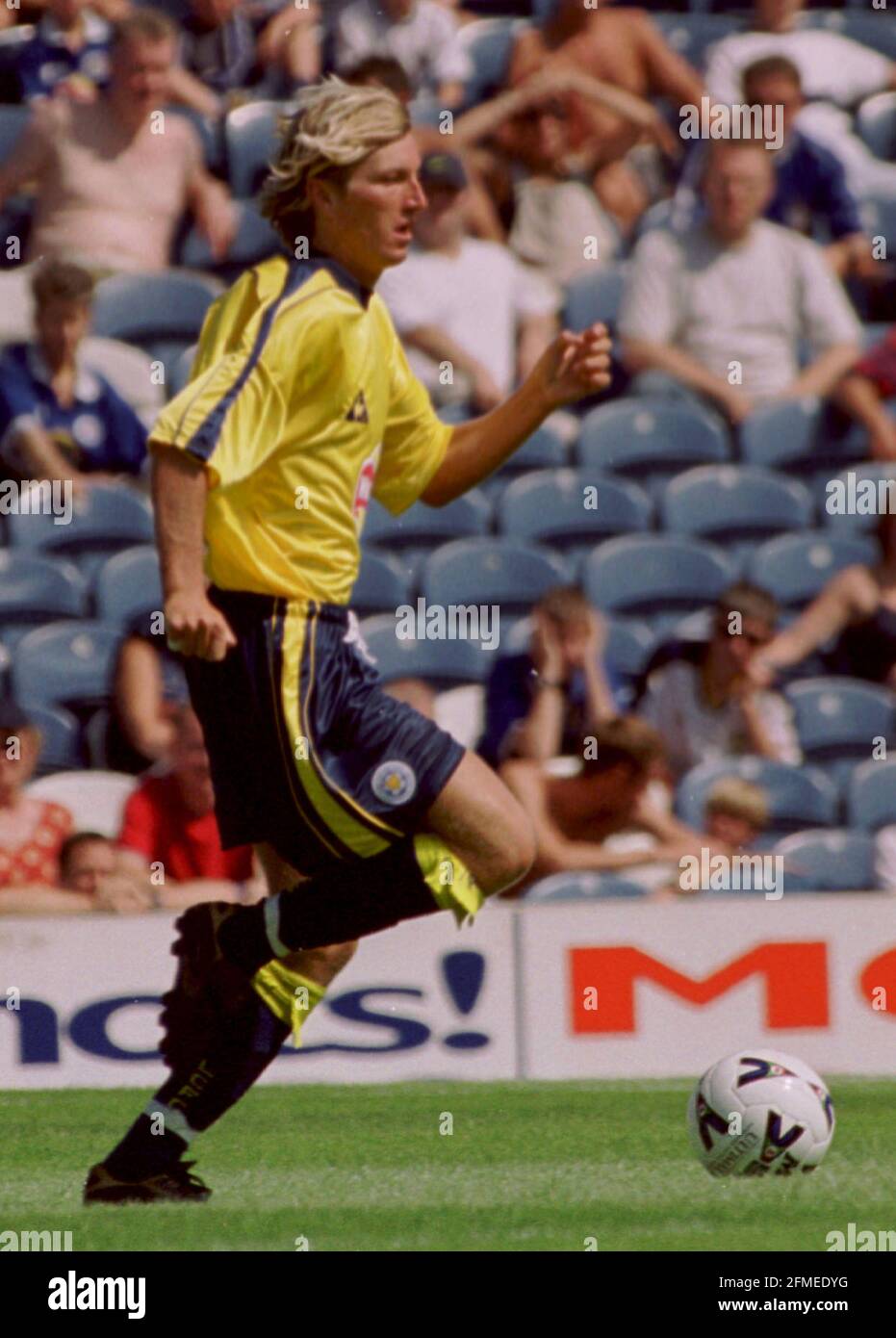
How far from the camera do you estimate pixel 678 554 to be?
9797 millimetres

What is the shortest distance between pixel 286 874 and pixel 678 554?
513 centimetres

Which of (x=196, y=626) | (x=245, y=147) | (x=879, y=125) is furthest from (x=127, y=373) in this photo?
(x=196, y=626)

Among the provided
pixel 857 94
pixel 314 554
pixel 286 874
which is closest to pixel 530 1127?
pixel 286 874

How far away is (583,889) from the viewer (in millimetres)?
8312

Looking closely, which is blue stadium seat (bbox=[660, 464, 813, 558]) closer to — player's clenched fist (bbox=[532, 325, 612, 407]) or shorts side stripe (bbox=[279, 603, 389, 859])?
player's clenched fist (bbox=[532, 325, 612, 407])

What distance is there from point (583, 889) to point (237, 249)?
3.70m

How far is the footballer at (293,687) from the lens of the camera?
4.62 meters

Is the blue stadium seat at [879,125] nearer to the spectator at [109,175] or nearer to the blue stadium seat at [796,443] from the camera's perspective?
the blue stadium seat at [796,443]

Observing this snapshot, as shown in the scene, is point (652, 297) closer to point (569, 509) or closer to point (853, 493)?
point (569, 509)

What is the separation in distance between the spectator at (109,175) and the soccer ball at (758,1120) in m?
6.06

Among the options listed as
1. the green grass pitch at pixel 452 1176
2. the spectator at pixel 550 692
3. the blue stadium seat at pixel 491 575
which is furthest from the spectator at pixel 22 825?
the blue stadium seat at pixel 491 575

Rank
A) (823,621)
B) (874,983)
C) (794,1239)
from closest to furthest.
Answer: (794,1239)
(874,983)
(823,621)

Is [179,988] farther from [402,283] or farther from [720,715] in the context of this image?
[402,283]

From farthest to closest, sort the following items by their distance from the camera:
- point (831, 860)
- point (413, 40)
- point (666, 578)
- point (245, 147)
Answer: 1. point (413, 40)
2. point (245, 147)
3. point (666, 578)
4. point (831, 860)
